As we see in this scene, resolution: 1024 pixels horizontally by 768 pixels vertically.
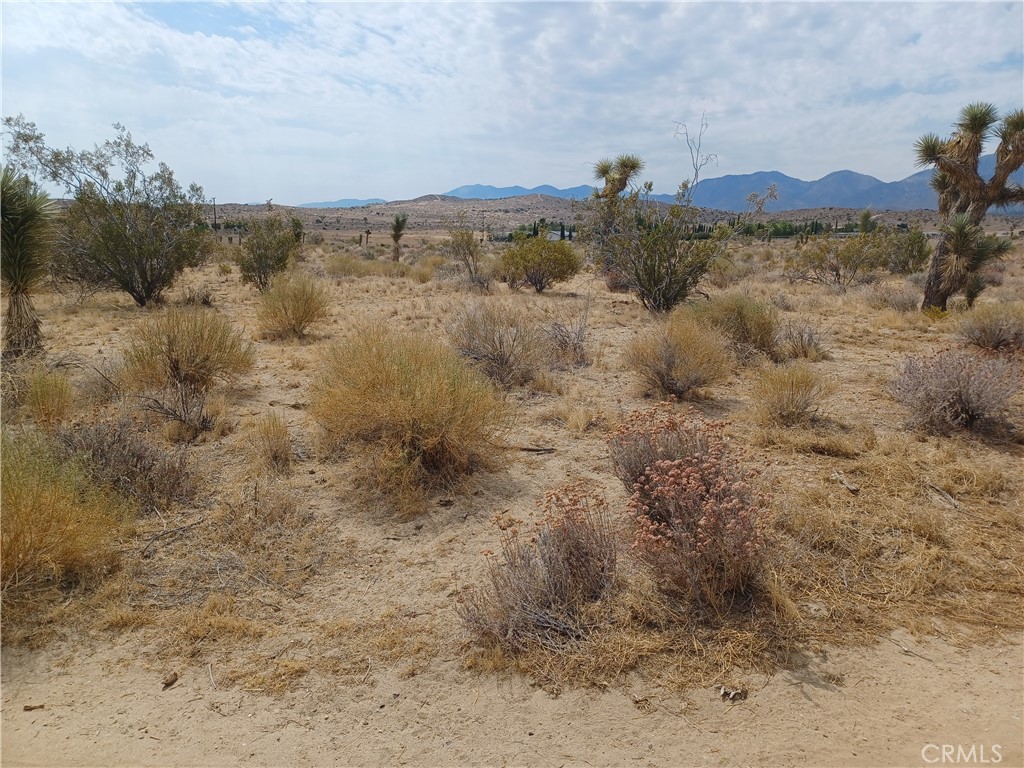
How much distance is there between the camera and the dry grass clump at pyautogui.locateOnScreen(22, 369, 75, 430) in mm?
6602

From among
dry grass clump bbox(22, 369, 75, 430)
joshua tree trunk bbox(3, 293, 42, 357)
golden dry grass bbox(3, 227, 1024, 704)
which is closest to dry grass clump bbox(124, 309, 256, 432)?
golden dry grass bbox(3, 227, 1024, 704)

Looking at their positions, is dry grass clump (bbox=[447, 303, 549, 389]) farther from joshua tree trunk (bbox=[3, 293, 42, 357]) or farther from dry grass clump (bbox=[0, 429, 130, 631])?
joshua tree trunk (bbox=[3, 293, 42, 357])

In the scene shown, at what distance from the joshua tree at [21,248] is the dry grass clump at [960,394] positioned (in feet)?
38.5

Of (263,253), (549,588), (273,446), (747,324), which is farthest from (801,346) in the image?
(263,253)

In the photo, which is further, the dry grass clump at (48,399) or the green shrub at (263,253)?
the green shrub at (263,253)

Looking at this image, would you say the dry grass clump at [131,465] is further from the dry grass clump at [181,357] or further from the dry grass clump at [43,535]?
the dry grass clump at [181,357]

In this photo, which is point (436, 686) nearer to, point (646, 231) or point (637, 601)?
point (637, 601)

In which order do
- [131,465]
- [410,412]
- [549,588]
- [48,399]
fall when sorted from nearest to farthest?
[549,588] < [131,465] < [410,412] < [48,399]

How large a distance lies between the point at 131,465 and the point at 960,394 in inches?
325

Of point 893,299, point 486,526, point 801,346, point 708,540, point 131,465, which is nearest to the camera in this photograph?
point 708,540

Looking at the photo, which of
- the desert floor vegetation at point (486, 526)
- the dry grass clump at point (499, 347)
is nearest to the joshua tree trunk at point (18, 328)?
the desert floor vegetation at point (486, 526)

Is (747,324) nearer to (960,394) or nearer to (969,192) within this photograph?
(960,394)

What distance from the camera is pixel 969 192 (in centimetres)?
1509

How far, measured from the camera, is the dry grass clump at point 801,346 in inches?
404
